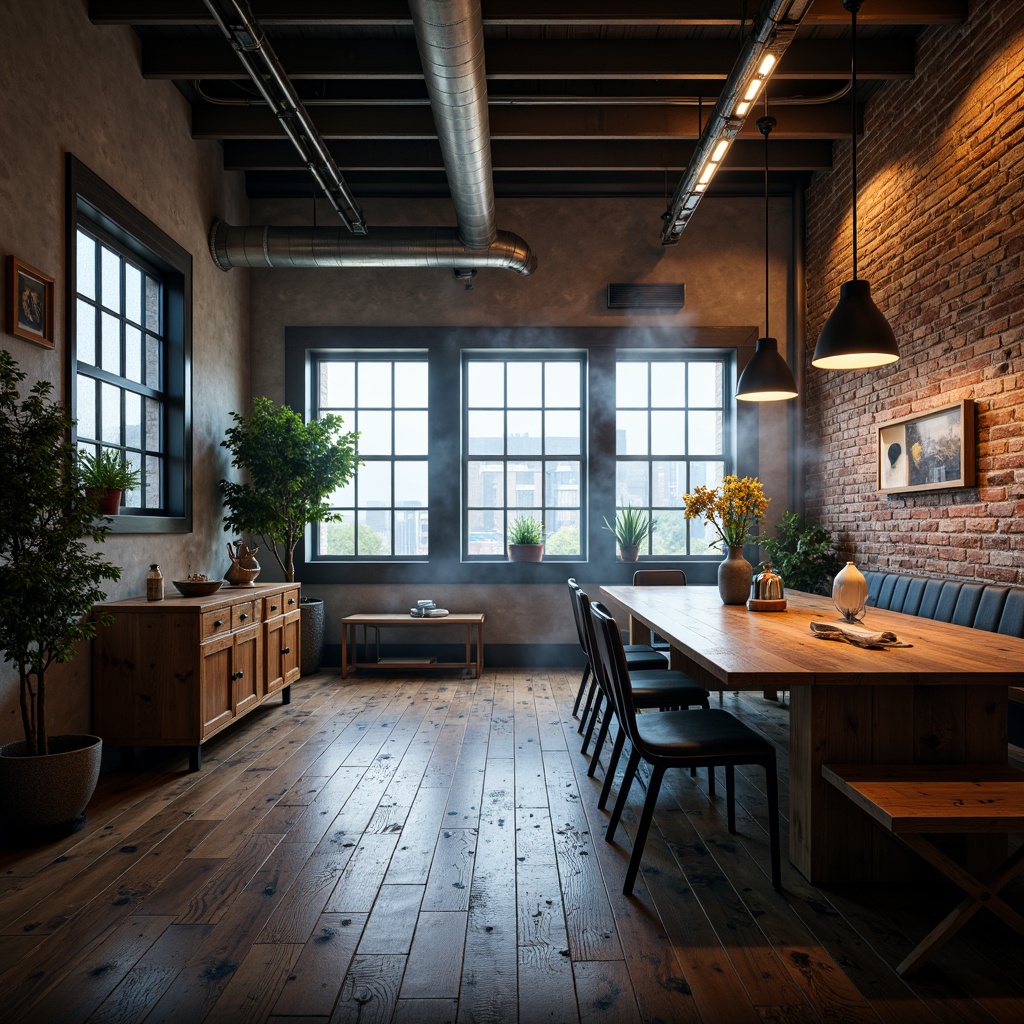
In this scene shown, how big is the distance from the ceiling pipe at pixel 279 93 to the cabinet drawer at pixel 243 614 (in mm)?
2881

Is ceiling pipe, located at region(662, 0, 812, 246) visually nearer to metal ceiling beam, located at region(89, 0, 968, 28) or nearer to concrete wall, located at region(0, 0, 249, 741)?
metal ceiling beam, located at region(89, 0, 968, 28)

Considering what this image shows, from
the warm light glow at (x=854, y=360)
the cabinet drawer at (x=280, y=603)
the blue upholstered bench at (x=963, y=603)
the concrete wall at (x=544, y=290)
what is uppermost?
the concrete wall at (x=544, y=290)

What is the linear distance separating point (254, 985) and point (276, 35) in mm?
5188

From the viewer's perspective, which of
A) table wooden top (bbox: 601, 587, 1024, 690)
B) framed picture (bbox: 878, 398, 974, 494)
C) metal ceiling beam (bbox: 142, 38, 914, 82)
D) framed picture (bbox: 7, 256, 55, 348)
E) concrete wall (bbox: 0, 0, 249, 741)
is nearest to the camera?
table wooden top (bbox: 601, 587, 1024, 690)

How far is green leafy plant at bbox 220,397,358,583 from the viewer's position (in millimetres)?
5590

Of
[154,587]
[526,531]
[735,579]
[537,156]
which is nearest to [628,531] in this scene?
[526,531]

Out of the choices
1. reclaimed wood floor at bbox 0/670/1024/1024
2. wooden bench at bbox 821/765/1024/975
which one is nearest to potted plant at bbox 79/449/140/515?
reclaimed wood floor at bbox 0/670/1024/1024

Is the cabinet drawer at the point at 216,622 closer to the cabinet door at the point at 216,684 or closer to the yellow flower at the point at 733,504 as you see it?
the cabinet door at the point at 216,684

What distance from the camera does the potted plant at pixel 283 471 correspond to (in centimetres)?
559

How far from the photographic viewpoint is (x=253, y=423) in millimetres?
5727

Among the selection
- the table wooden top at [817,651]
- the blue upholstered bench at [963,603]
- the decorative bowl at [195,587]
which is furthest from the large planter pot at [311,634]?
the blue upholstered bench at [963,603]

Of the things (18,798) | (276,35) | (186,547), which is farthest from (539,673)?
(276,35)

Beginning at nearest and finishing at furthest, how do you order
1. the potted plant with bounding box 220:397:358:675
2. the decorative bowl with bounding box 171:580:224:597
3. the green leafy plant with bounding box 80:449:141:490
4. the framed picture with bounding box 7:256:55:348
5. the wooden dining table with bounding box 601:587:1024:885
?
the wooden dining table with bounding box 601:587:1024:885 → the framed picture with bounding box 7:256:55:348 → the green leafy plant with bounding box 80:449:141:490 → the decorative bowl with bounding box 171:580:224:597 → the potted plant with bounding box 220:397:358:675

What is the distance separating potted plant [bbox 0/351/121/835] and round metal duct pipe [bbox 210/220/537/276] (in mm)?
3074
